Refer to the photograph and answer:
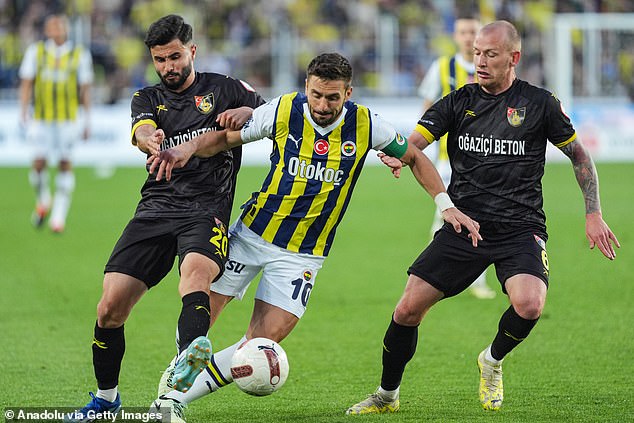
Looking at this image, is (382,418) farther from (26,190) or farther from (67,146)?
(26,190)

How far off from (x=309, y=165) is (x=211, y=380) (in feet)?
4.25

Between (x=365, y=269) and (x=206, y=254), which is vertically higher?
(x=206, y=254)

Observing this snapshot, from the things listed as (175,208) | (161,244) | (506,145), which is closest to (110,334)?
(161,244)

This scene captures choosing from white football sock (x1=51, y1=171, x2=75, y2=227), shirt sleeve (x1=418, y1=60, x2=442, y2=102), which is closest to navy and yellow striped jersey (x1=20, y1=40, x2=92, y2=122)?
white football sock (x1=51, y1=171, x2=75, y2=227)

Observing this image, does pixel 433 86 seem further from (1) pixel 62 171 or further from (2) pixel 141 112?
(1) pixel 62 171

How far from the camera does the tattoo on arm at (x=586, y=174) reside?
611 cm

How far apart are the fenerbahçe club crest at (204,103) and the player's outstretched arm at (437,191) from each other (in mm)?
1146

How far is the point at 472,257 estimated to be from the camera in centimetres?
602

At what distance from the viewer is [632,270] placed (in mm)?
11180

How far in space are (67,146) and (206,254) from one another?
32.7 ft

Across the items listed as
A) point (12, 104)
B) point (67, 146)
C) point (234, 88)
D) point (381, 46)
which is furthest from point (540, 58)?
point (234, 88)

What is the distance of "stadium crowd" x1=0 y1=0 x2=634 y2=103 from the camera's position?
25.0 metres

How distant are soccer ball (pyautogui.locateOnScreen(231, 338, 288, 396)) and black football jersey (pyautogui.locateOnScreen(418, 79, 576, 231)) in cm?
154

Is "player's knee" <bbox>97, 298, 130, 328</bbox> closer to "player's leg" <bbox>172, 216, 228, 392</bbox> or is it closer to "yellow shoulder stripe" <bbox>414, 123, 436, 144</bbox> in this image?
"player's leg" <bbox>172, 216, 228, 392</bbox>
